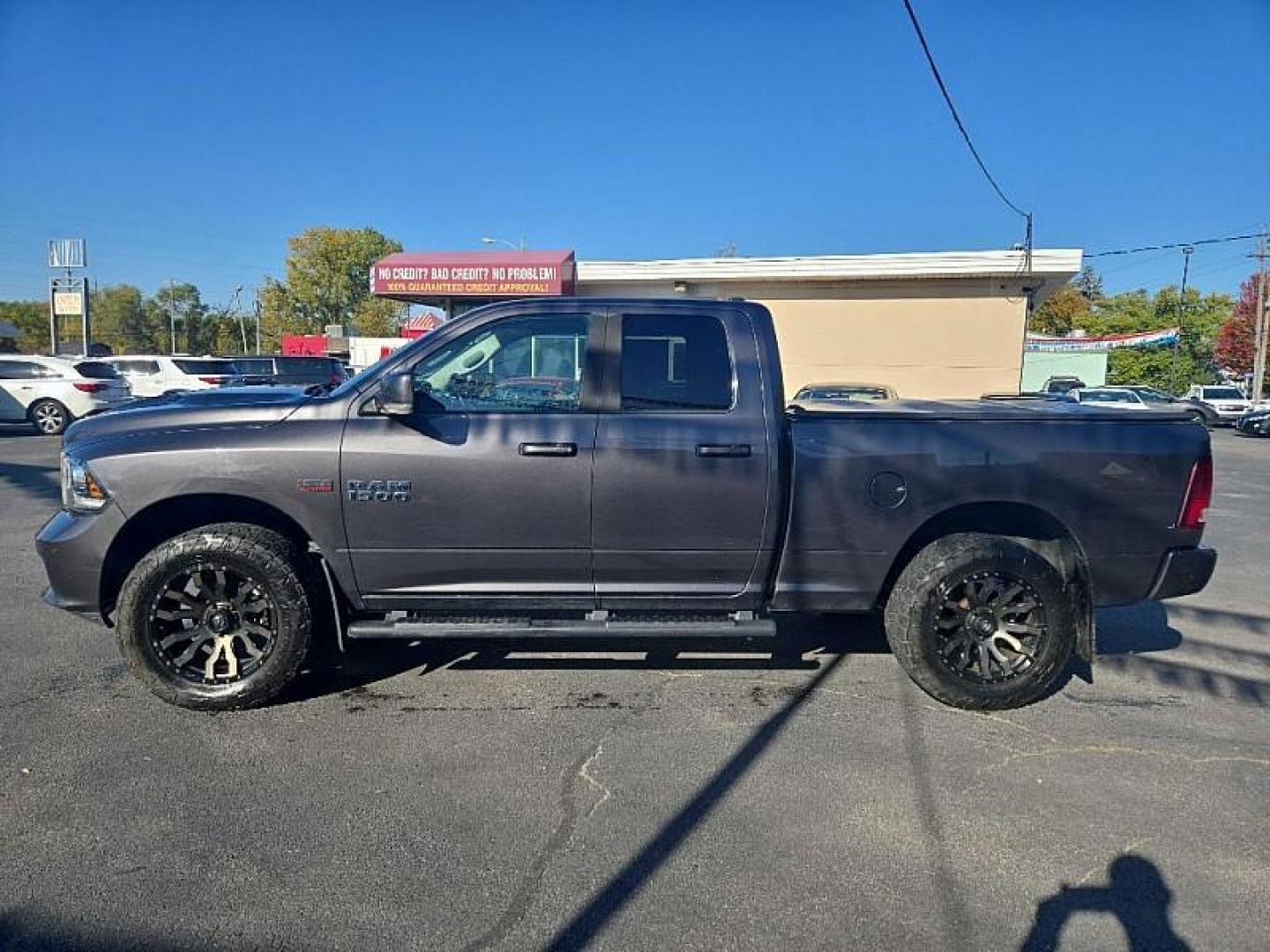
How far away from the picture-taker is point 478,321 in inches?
150

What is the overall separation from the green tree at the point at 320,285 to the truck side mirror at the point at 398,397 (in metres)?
71.2

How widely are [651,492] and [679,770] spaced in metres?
1.26

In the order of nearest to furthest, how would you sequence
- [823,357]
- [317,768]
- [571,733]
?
[317,768] < [571,733] < [823,357]

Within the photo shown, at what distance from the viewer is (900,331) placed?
18.5m

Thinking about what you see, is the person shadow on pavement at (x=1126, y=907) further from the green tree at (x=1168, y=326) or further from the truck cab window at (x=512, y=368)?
the green tree at (x=1168, y=326)

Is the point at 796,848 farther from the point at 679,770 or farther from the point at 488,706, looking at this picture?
the point at 488,706

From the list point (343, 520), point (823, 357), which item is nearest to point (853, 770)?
point (343, 520)

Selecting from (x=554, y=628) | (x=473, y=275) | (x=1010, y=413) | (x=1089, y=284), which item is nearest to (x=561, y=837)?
(x=554, y=628)

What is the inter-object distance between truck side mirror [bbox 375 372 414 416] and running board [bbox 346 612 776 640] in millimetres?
1058

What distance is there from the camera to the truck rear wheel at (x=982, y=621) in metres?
3.76

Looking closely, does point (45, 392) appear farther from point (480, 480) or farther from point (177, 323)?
point (177, 323)

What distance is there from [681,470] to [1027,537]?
192 cm

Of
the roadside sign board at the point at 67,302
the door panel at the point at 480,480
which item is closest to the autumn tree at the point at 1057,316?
the roadside sign board at the point at 67,302

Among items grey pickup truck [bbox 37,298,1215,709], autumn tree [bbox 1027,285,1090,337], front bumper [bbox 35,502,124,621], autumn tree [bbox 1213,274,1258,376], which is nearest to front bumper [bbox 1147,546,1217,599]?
grey pickup truck [bbox 37,298,1215,709]
